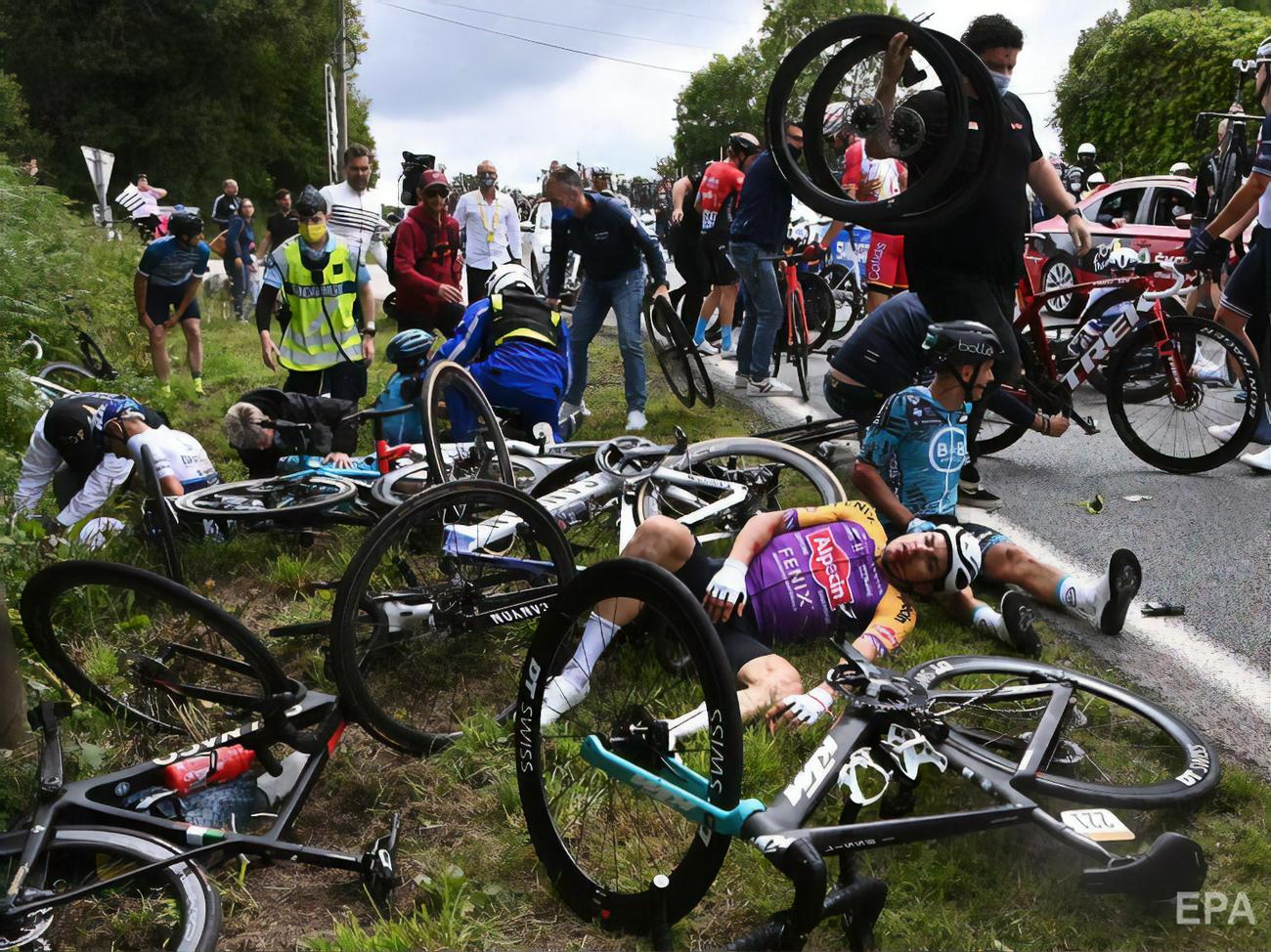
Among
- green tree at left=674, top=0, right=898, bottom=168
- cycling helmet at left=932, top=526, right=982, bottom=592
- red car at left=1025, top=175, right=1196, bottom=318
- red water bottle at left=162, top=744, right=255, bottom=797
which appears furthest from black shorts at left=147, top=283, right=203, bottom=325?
green tree at left=674, top=0, right=898, bottom=168

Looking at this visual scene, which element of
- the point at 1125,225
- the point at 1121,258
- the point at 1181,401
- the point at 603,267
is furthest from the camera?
the point at 1125,225

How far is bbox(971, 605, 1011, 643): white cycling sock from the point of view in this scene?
4547 millimetres

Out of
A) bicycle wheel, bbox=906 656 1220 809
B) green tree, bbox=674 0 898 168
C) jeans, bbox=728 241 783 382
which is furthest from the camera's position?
green tree, bbox=674 0 898 168

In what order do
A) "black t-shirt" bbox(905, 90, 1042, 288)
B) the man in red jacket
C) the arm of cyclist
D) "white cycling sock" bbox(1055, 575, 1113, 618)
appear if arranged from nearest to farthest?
"white cycling sock" bbox(1055, 575, 1113, 618)
"black t-shirt" bbox(905, 90, 1042, 288)
the arm of cyclist
the man in red jacket

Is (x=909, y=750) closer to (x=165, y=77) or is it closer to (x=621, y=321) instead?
(x=621, y=321)

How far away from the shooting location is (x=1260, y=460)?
6.55 meters

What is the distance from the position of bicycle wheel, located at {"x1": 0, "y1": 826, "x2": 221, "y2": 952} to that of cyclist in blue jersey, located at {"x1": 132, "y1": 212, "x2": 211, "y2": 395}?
28.5 feet

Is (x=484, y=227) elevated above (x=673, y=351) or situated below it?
above

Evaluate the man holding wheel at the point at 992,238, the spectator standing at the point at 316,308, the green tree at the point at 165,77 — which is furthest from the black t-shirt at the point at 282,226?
the green tree at the point at 165,77

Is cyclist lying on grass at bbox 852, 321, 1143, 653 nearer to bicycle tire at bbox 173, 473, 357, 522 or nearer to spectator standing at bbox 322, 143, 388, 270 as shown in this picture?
bicycle tire at bbox 173, 473, 357, 522

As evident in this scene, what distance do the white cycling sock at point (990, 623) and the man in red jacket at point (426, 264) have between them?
5.74 m

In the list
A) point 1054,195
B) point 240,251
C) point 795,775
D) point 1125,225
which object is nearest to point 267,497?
point 795,775

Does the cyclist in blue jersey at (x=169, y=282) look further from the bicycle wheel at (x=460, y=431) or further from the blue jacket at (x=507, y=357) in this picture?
the bicycle wheel at (x=460, y=431)

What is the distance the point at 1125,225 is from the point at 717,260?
5.67m
